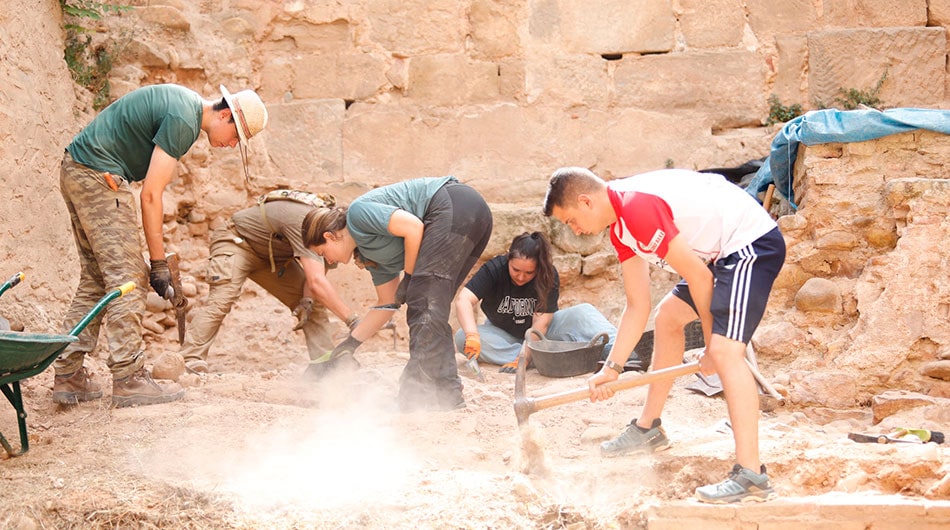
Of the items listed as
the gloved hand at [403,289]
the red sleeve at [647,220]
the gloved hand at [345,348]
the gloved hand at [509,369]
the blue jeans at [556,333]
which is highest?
the red sleeve at [647,220]

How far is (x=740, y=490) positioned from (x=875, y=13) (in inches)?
204

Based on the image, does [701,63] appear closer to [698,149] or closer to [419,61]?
[698,149]

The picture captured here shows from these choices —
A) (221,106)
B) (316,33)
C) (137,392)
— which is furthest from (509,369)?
(316,33)

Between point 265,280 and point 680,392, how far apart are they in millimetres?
2745

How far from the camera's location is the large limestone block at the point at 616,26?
6695 millimetres

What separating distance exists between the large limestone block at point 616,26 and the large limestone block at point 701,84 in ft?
0.40

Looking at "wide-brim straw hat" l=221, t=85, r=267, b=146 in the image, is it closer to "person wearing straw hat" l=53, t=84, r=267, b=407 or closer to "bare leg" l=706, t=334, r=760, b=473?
"person wearing straw hat" l=53, t=84, r=267, b=407

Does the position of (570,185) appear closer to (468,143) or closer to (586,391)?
(586,391)

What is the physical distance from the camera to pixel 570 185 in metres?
3.10

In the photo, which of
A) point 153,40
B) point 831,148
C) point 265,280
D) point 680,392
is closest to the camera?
point 680,392

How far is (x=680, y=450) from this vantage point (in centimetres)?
335

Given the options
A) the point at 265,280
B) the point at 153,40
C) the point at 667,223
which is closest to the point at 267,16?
the point at 153,40

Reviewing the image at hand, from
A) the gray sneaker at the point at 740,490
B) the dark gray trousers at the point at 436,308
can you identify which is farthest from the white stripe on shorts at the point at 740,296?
the dark gray trousers at the point at 436,308

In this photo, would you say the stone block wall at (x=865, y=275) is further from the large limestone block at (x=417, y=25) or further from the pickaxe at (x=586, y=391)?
the large limestone block at (x=417, y=25)
